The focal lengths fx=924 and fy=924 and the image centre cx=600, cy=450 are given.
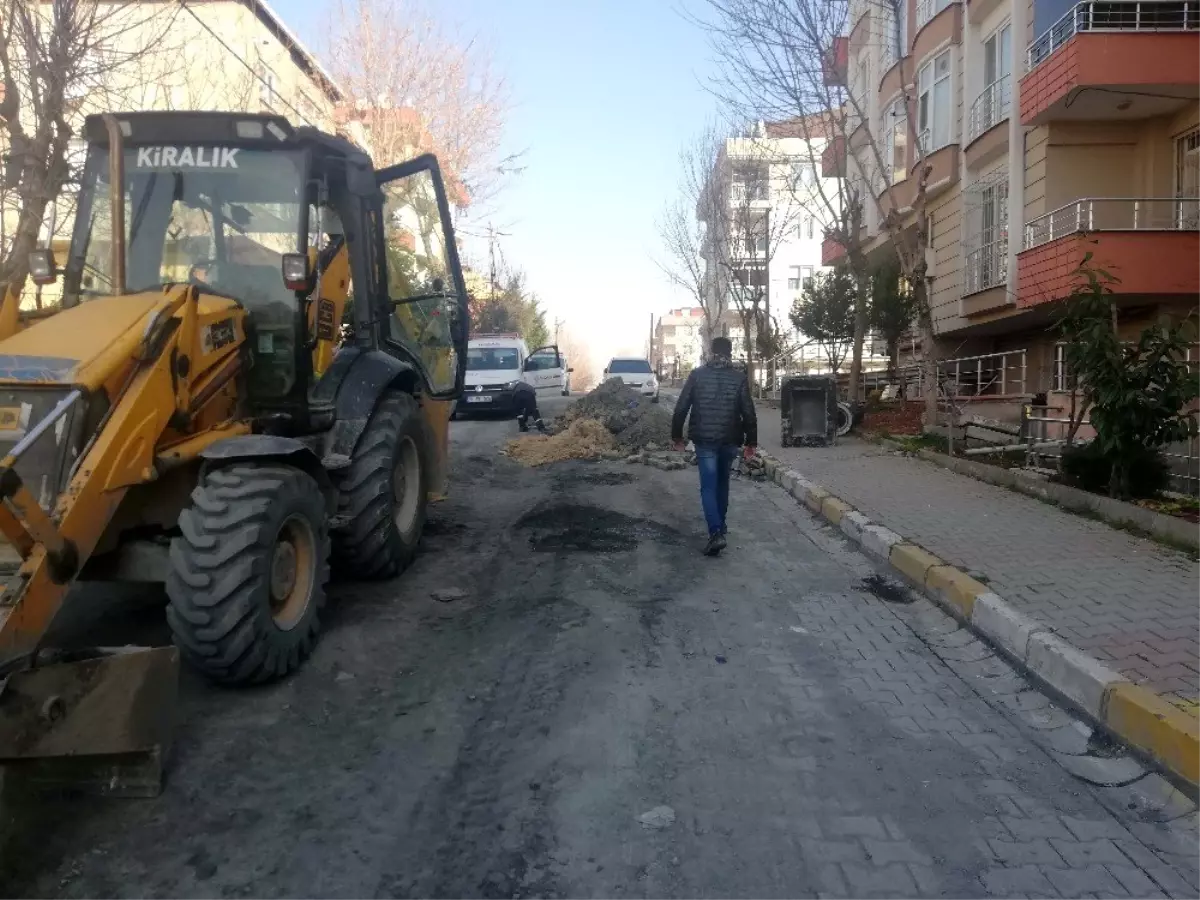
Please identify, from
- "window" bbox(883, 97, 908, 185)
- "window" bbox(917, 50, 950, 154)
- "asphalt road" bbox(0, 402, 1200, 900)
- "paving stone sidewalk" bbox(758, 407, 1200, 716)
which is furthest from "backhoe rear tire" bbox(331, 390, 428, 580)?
"window" bbox(883, 97, 908, 185)

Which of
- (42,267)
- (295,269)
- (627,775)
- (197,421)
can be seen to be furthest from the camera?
(295,269)

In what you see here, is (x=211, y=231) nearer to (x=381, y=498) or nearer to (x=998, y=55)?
(x=381, y=498)

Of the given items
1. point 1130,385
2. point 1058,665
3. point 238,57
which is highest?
point 238,57

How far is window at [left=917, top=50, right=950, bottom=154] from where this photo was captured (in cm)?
2052

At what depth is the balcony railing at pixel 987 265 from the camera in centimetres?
1767

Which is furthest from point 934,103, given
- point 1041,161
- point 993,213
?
point 1041,161

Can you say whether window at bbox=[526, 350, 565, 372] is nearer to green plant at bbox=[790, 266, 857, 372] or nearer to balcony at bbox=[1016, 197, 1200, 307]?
green plant at bbox=[790, 266, 857, 372]

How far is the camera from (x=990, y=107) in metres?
18.3

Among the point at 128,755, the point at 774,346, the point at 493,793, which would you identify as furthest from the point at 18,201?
the point at 774,346

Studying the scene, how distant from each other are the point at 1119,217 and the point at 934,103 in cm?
739

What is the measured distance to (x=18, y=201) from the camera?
10953 mm

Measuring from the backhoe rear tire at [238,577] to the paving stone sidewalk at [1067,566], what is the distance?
4.19 metres

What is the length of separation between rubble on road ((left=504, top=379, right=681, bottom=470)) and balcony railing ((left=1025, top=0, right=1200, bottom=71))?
8.50 m

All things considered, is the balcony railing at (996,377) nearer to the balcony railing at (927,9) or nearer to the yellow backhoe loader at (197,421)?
the balcony railing at (927,9)
